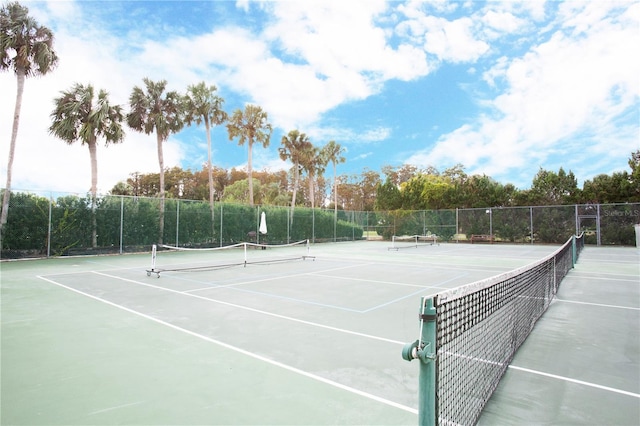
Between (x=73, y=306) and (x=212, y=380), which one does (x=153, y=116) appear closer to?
(x=73, y=306)

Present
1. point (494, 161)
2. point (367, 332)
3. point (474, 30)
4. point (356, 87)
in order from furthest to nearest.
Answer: point (494, 161)
point (356, 87)
point (474, 30)
point (367, 332)

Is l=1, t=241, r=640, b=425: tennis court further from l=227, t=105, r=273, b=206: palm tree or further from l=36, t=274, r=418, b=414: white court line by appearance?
l=227, t=105, r=273, b=206: palm tree

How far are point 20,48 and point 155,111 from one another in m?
6.28

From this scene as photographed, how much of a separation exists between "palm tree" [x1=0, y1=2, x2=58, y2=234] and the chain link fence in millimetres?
1539

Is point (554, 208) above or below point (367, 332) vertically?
above

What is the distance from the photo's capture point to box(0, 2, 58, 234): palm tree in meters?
14.3

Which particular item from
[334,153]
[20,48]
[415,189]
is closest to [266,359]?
[20,48]

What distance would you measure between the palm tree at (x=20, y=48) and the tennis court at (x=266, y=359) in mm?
10829

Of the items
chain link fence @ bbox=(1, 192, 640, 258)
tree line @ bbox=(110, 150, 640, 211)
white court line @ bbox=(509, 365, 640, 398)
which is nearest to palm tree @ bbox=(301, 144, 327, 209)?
tree line @ bbox=(110, 150, 640, 211)

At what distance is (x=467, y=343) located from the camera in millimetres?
4043

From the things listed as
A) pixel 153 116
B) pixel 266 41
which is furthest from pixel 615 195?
pixel 153 116

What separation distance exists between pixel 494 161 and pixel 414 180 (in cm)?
1229

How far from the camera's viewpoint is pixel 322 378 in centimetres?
329

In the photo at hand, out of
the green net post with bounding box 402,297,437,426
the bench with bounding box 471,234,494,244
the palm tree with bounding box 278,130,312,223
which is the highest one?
the palm tree with bounding box 278,130,312,223
